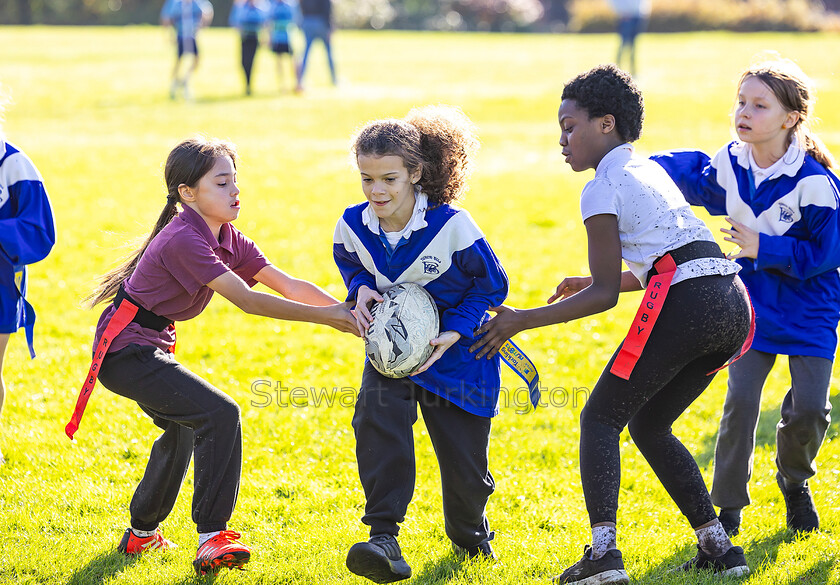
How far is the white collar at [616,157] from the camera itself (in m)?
3.66

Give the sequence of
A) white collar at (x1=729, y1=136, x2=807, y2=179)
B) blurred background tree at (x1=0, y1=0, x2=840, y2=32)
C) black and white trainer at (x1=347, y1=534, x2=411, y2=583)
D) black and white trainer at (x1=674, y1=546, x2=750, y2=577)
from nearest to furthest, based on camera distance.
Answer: black and white trainer at (x1=347, y1=534, x2=411, y2=583) < black and white trainer at (x1=674, y1=546, x2=750, y2=577) < white collar at (x1=729, y1=136, x2=807, y2=179) < blurred background tree at (x1=0, y1=0, x2=840, y2=32)

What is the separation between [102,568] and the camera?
3.86 metres

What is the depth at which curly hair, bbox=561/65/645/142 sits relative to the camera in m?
3.66

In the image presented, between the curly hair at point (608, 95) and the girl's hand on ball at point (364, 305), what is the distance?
108 centimetres

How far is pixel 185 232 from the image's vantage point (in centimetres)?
382

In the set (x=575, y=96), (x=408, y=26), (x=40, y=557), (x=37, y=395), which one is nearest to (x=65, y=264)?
(x=37, y=395)

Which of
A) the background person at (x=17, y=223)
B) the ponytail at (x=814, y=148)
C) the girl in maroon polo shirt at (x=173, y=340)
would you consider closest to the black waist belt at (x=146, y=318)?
the girl in maroon polo shirt at (x=173, y=340)

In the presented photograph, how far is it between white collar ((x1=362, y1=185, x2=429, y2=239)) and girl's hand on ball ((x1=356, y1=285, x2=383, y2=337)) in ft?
0.80

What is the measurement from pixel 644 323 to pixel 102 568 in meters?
2.36

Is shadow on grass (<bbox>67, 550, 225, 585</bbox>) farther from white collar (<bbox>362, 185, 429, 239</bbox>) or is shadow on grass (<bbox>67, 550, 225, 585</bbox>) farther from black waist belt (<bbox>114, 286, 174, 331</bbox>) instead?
white collar (<bbox>362, 185, 429, 239</bbox>)

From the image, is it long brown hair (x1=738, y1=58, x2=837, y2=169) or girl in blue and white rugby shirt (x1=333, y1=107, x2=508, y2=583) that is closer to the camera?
girl in blue and white rugby shirt (x1=333, y1=107, x2=508, y2=583)

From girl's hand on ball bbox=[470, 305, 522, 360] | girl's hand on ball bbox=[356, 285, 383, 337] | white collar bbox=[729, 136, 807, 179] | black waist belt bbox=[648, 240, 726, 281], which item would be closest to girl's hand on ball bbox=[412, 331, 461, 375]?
girl's hand on ball bbox=[470, 305, 522, 360]

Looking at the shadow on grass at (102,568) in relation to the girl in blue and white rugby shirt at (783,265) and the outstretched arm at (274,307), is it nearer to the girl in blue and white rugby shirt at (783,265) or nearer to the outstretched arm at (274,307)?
the outstretched arm at (274,307)

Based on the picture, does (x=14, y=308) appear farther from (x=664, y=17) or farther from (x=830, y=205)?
(x=664, y=17)
